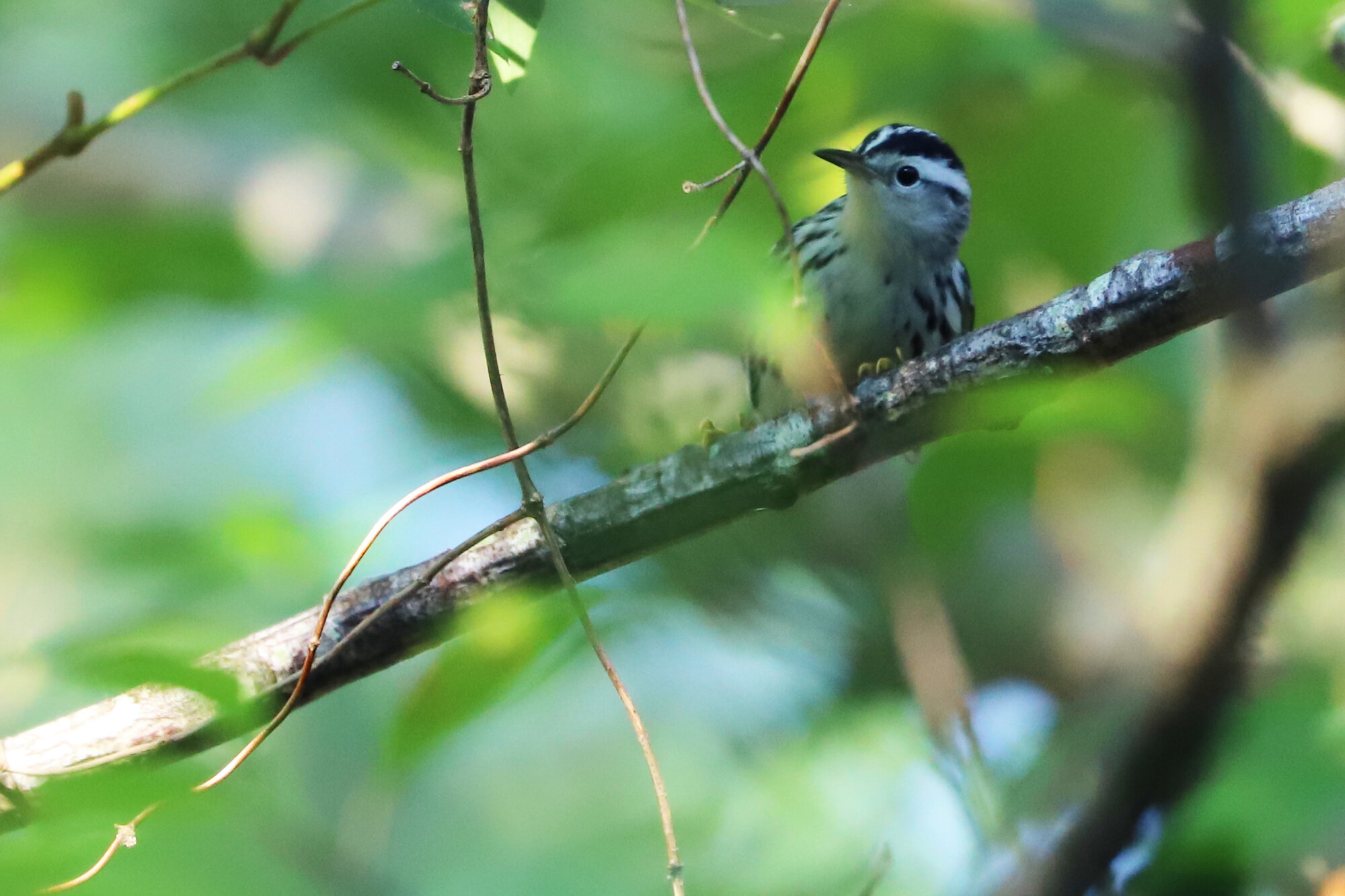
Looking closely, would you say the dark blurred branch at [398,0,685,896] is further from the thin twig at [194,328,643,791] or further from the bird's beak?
the bird's beak

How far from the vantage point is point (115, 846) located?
141cm

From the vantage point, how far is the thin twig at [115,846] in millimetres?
1272

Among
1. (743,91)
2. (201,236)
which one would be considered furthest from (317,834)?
(743,91)

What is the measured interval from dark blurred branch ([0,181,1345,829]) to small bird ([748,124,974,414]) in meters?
1.19

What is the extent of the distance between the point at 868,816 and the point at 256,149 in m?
4.74

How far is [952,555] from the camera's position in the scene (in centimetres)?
405

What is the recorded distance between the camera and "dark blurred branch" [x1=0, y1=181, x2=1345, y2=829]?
236cm

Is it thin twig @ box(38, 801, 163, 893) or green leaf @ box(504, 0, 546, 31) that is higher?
green leaf @ box(504, 0, 546, 31)

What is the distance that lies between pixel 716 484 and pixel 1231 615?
111 cm

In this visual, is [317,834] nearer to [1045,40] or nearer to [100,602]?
[1045,40]

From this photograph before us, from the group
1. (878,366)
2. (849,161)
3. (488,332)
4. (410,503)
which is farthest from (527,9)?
(878,366)

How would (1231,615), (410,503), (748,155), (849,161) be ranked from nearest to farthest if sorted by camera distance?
(1231,615), (748,155), (410,503), (849,161)

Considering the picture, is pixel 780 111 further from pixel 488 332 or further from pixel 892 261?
pixel 892 261

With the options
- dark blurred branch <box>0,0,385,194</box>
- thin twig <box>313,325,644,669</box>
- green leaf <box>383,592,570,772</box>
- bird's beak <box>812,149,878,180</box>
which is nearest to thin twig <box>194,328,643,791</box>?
thin twig <box>313,325,644,669</box>
